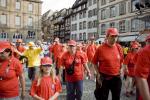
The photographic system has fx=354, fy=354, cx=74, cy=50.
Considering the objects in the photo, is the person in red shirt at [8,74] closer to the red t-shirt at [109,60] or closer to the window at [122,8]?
the red t-shirt at [109,60]

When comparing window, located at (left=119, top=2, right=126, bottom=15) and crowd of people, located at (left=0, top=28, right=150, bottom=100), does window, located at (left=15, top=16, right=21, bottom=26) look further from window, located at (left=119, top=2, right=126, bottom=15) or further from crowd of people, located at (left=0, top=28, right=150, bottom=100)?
crowd of people, located at (left=0, top=28, right=150, bottom=100)

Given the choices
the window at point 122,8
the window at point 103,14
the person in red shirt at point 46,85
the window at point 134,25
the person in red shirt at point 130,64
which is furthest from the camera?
the window at point 103,14

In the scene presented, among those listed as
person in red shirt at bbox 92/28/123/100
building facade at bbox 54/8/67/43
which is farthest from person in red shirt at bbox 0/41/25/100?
building facade at bbox 54/8/67/43

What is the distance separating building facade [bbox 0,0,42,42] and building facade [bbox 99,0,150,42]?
2225cm

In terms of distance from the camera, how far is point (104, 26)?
58.7 meters

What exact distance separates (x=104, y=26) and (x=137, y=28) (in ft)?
44.4

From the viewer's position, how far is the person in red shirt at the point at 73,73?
8.56 metres

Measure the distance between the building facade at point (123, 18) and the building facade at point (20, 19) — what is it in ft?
73.0

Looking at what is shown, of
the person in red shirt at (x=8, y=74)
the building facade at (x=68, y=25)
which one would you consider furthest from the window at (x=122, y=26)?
the person in red shirt at (x=8, y=74)

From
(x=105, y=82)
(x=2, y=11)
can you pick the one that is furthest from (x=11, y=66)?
(x=2, y=11)

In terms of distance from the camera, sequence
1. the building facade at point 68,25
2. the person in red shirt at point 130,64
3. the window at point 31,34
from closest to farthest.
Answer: the person in red shirt at point 130,64
the window at point 31,34
the building facade at point 68,25

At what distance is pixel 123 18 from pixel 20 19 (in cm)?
3245

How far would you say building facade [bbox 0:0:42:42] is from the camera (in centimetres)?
7388

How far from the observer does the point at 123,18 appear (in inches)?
1981
